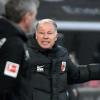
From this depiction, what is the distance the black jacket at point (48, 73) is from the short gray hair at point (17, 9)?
2.59 ft

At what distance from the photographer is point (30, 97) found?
5547 mm

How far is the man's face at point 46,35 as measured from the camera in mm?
5844

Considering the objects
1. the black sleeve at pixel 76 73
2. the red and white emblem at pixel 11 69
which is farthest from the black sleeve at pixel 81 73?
the red and white emblem at pixel 11 69

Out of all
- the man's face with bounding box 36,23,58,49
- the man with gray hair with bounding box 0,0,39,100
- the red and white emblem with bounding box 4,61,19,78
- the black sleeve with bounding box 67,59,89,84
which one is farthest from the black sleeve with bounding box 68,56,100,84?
the red and white emblem with bounding box 4,61,19,78

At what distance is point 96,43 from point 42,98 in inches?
329

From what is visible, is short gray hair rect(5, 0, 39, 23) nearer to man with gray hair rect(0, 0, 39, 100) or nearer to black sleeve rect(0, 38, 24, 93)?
man with gray hair rect(0, 0, 39, 100)

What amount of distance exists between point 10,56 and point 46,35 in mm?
958

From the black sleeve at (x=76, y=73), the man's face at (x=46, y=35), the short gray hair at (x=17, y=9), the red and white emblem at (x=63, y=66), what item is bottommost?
the black sleeve at (x=76, y=73)

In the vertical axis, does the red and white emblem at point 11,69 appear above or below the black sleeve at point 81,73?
above

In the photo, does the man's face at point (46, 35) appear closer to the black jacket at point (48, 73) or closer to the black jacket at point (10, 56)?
the black jacket at point (48, 73)

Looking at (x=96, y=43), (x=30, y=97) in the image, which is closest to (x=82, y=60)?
(x=96, y=43)

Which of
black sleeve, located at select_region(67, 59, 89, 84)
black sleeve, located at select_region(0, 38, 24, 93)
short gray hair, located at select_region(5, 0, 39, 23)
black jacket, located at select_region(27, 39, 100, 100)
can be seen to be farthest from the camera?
black sleeve, located at select_region(67, 59, 89, 84)

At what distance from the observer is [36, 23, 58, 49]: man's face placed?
584cm

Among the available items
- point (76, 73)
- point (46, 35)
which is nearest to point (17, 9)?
point (46, 35)
